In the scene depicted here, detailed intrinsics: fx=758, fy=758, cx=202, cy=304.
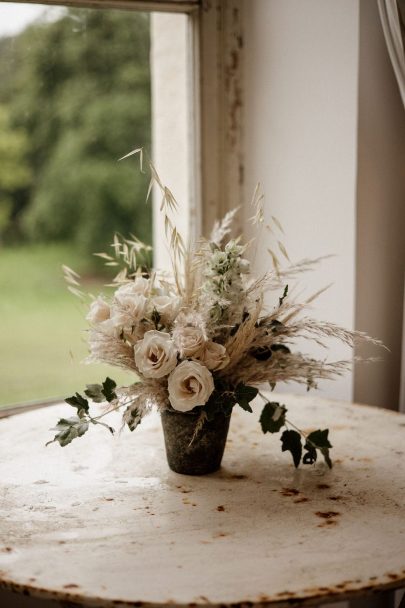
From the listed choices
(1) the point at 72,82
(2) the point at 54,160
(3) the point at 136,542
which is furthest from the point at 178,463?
(2) the point at 54,160

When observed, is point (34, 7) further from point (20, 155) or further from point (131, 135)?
point (20, 155)

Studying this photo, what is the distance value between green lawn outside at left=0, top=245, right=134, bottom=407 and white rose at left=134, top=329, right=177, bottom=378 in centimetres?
185

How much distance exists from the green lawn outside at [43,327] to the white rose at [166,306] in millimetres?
1780

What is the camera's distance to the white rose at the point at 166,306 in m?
1.57

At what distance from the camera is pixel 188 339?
4.90 ft

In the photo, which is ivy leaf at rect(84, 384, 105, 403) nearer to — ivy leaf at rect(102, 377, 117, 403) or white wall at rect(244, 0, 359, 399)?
ivy leaf at rect(102, 377, 117, 403)

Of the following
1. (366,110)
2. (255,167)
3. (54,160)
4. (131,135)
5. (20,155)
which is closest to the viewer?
(366,110)

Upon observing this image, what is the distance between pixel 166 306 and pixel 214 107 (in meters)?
1.31

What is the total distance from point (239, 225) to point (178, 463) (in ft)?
4.09

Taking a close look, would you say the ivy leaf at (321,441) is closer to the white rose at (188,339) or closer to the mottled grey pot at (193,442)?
the mottled grey pot at (193,442)

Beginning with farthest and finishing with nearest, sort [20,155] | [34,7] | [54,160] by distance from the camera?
[54,160], [20,155], [34,7]

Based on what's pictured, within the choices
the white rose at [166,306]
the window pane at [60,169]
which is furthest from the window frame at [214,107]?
the white rose at [166,306]

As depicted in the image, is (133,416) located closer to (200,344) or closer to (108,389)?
(108,389)

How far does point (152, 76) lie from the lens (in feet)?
9.08
